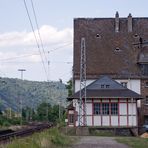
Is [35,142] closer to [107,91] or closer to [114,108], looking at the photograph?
[114,108]

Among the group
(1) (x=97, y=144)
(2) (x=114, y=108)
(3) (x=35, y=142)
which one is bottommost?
(1) (x=97, y=144)

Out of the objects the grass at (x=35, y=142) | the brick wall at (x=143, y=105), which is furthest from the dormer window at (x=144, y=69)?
the grass at (x=35, y=142)

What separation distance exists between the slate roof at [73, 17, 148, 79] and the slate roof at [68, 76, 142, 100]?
27.4 feet

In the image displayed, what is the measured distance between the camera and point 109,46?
7344cm

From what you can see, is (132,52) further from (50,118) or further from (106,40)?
(50,118)

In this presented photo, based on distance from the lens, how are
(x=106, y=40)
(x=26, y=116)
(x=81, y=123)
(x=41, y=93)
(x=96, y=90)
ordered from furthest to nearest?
(x=41, y=93)
(x=26, y=116)
(x=106, y=40)
(x=96, y=90)
(x=81, y=123)

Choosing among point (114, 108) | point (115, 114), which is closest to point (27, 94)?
point (114, 108)

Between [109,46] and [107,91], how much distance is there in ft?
46.8

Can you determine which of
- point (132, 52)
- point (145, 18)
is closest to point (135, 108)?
point (132, 52)

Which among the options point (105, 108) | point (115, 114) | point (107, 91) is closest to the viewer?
point (115, 114)

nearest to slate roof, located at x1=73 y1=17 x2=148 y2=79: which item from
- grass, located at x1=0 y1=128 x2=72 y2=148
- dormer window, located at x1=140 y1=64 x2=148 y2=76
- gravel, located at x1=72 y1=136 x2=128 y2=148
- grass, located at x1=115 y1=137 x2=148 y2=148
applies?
dormer window, located at x1=140 y1=64 x2=148 y2=76

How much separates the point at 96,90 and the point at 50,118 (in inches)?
2510

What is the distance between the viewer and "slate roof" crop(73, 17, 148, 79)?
70.4 metres

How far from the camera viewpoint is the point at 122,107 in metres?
58.1
